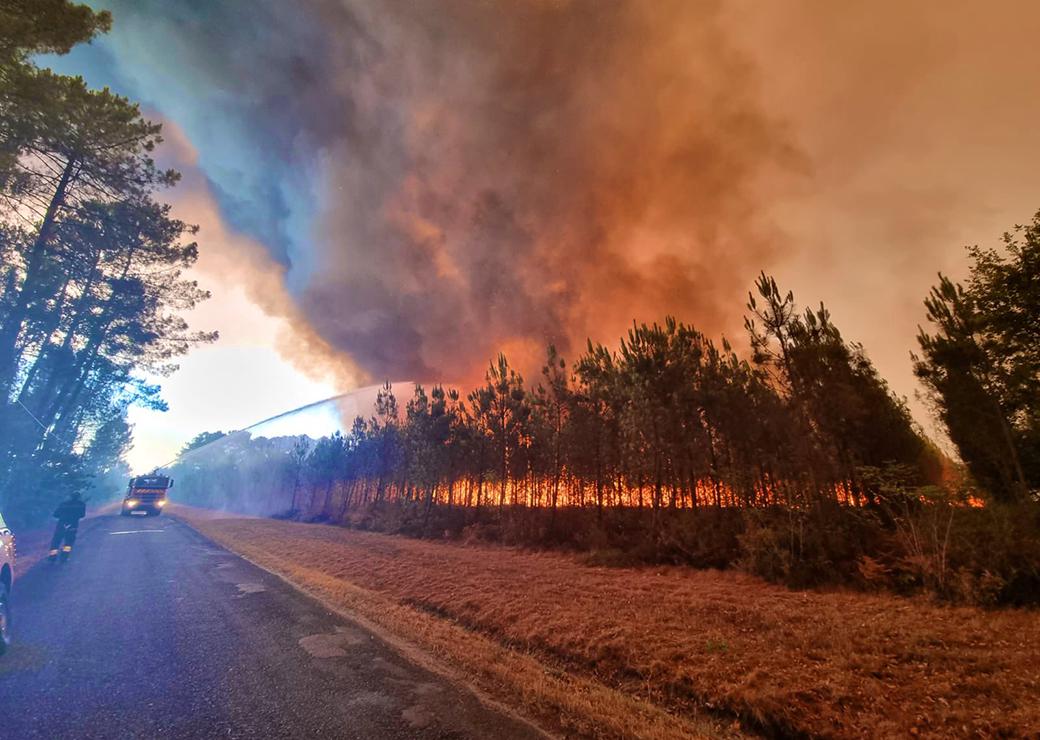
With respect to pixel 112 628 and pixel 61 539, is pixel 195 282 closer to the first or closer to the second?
pixel 61 539

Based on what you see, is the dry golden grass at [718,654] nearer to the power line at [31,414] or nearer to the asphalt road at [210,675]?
the asphalt road at [210,675]

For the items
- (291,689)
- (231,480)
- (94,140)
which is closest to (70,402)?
(94,140)

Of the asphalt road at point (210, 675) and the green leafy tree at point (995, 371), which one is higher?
the green leafy tree at point (995, 371)

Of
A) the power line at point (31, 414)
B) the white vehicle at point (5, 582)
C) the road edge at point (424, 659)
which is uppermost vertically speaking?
the power line at point (31, 414)

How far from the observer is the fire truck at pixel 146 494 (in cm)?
4084

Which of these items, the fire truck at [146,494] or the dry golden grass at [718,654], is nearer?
the dry golden grass at [718,654]

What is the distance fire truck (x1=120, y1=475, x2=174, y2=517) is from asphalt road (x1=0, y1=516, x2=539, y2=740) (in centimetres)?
3862

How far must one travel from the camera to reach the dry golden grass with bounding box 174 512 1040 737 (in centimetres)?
542

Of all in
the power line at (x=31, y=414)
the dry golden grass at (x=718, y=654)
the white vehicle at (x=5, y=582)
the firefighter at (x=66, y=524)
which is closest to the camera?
the dry golden grass at (x=718, y=654)

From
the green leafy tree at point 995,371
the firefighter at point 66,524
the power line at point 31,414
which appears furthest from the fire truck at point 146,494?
the green leafy tree at point 995,371

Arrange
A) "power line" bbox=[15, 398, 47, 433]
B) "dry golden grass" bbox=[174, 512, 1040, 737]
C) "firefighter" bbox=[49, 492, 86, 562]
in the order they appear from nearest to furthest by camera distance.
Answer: "dry golden grass" bbox=[174, 512, 1040, 737] < "firefighter" bbox=[49, 492, 86, 562] < "power line" bbox=[15, 398, 47, 433]

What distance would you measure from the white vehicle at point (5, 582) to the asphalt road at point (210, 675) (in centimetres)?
27

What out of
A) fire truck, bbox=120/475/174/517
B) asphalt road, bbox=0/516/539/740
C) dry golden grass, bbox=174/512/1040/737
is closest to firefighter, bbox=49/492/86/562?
asphalt road, bbox=0/516/539/740

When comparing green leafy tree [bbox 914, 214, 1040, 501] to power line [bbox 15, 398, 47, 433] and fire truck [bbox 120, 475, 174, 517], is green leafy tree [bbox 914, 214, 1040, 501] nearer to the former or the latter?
power line [bbox 15, 398, 47, 433]
